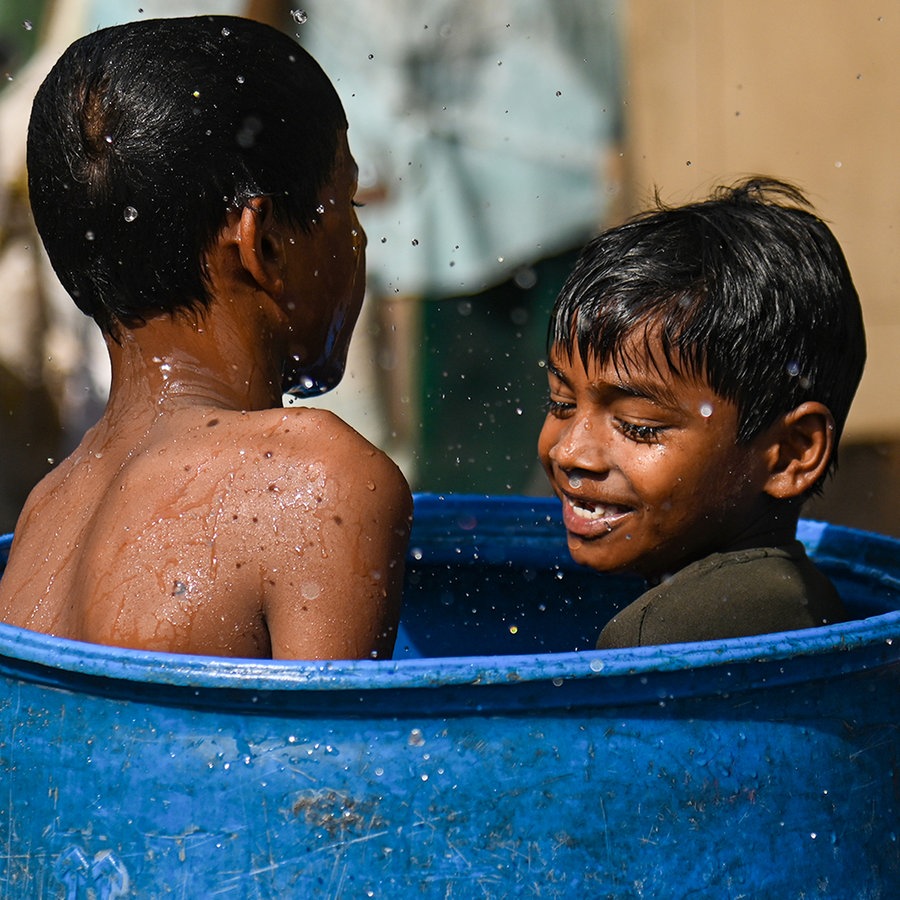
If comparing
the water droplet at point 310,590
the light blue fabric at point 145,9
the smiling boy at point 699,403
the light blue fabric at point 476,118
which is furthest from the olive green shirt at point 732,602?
the light blue fabric at point 145,9

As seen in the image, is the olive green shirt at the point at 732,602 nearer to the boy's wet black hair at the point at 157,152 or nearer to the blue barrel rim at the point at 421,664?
the blue barrel rim at the point at 421,664

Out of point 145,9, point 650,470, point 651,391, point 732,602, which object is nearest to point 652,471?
point 650,470

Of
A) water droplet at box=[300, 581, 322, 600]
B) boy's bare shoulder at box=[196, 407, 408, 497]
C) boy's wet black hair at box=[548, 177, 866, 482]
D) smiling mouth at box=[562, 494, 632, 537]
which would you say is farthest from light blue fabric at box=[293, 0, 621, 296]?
water droplet at box=[300, 581, 322, 600]

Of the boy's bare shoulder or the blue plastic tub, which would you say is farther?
the boy's bare shoulder

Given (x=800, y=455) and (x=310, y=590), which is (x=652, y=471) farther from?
(x=310, y=590)

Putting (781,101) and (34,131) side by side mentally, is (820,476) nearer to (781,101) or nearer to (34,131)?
(34,131)

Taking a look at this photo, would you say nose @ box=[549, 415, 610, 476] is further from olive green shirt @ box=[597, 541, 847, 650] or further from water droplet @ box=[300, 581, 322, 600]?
water droplet @ box=[300, 581, 322, 600]

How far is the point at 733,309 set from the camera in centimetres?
187

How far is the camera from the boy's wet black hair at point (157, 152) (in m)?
1.65

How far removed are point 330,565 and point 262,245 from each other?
0.49 metres

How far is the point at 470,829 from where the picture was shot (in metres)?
1.25

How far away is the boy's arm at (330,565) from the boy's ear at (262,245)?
1.09 ft

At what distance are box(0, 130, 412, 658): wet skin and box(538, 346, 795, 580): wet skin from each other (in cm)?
44

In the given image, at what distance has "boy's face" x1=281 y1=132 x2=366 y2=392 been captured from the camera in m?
1.80
